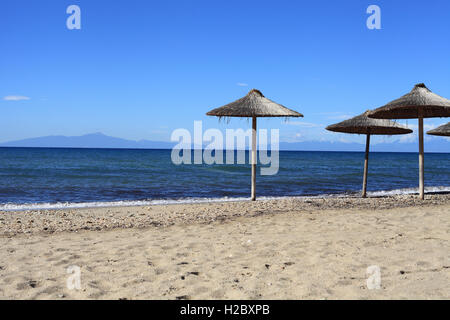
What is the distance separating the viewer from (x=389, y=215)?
7785mm

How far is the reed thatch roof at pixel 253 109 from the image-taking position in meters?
9.77

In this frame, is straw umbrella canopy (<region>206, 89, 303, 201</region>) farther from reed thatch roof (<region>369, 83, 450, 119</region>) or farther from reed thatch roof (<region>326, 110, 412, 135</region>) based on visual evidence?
reed thatch roof (<region>369, 83, 450, 119</region>)

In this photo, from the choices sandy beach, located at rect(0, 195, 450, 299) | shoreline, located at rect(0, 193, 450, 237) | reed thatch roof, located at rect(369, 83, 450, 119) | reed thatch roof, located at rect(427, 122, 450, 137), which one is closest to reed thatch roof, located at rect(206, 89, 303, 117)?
shoreline, located at rect(0, 193, 450, 237)

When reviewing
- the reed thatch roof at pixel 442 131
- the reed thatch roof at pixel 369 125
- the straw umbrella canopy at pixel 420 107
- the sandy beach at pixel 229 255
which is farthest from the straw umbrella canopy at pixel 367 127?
the sandy beach at pixel 229 255

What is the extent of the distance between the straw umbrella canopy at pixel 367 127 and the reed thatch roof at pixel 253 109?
2.26 metres

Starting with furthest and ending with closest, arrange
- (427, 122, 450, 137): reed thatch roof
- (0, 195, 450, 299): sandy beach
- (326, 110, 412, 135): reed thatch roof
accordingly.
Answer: (427, 122, 450, 137): reed thatch roof, (326, 110, 412, 135): reed thatch roof, (0, 195, 450, 299): sandy beach

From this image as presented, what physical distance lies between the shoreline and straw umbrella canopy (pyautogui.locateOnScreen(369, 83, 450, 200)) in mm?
1853

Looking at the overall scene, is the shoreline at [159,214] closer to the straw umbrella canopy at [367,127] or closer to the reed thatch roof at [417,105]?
the straw umbrella canopy at [367,127]

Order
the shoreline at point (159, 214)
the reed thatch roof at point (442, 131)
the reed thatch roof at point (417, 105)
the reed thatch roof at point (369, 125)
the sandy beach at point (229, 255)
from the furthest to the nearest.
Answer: the reed thatch roof at point (442, 131) → the reed thatch roof at point (369, 125) → the reed thatch roof at point (417, 105) → the shoreline at point (159, 214) → the sandy beach at point (229, 255)

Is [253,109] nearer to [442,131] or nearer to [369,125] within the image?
[369,125]

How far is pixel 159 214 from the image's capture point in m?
8.56

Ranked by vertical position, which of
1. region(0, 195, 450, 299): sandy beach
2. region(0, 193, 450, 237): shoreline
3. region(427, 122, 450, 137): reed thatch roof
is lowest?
region(0, 193, 450, 237): shoreline

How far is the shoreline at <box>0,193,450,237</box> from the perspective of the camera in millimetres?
7141
